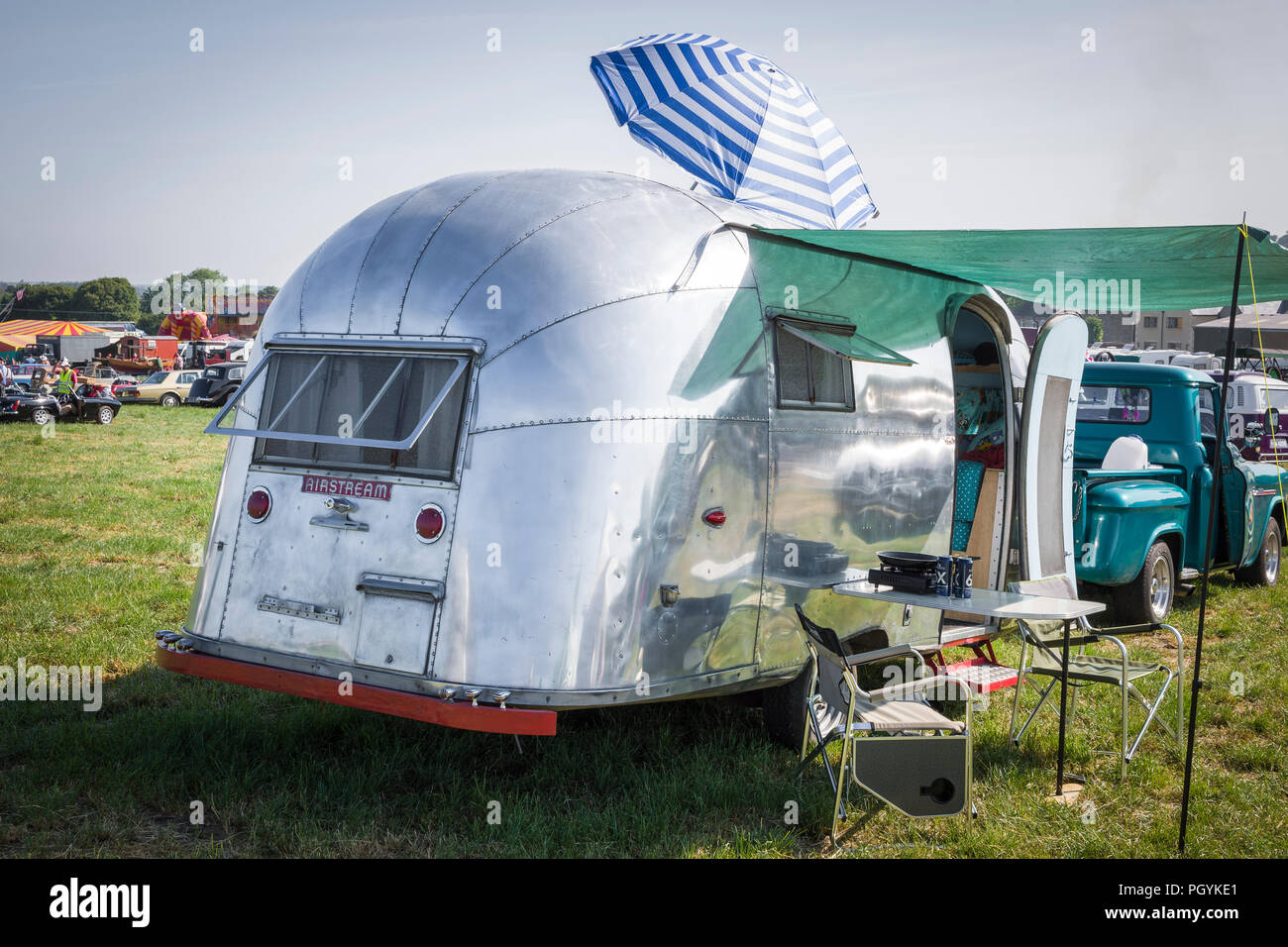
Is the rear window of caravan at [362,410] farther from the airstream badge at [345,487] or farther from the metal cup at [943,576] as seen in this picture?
the metal cup at [943,576]

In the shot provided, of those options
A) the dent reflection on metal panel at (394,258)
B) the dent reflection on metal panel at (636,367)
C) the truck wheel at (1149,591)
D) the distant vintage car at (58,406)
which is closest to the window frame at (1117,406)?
the truck wheel at (1149,591)

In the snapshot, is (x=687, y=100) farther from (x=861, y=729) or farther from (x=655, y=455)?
(x=861, y=729)

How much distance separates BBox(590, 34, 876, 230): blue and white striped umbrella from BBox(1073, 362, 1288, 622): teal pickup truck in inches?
122

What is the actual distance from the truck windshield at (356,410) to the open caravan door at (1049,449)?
3.79m

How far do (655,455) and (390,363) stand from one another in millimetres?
1256

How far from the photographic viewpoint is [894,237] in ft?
17.1

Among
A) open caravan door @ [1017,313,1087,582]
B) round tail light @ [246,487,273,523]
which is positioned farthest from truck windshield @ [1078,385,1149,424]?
round tail light @ [246,487,273,523]

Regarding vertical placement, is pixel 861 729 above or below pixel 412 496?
below

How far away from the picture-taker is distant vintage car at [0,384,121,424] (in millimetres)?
23656
